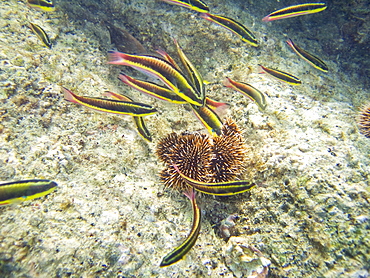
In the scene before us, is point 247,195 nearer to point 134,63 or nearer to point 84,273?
point 84,273

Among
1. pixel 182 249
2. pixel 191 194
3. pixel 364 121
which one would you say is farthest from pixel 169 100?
pixel 364 121

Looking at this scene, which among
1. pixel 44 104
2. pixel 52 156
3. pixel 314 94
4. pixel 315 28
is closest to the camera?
pixel 52 156

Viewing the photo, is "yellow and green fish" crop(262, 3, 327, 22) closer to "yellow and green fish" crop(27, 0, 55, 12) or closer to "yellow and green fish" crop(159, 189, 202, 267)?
"yellow and green fish" crop(159, 189, 202, 267)

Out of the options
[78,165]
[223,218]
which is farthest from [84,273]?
[223,218]

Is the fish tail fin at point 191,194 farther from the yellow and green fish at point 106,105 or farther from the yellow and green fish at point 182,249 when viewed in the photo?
the yellow and green fish at point 106,105

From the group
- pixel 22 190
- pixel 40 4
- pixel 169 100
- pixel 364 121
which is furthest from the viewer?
pixel 40 4

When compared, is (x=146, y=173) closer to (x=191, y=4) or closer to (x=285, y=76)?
(x=285, y=76)
